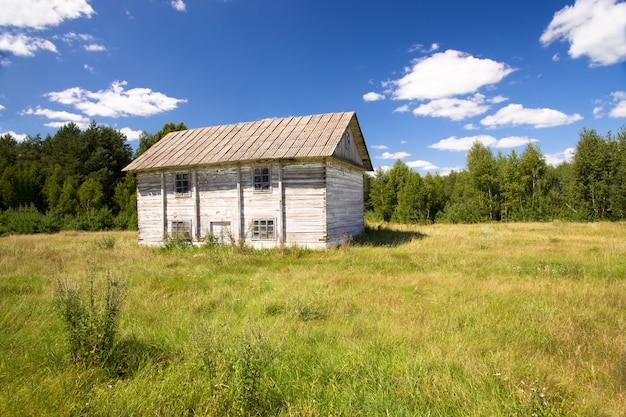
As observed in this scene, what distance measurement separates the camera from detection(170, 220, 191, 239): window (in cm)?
1717

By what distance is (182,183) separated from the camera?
58.3ft

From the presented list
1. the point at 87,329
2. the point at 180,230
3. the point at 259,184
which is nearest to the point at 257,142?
the point at 259,184

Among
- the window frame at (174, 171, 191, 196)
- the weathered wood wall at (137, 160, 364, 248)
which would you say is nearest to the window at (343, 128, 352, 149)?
the weathered wood wall at (137, 160, 364, 248)

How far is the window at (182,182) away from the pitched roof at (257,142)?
752 mm

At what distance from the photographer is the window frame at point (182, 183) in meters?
17.6

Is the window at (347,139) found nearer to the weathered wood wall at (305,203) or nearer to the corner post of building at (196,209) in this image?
the weathered wood wall at (305,203)

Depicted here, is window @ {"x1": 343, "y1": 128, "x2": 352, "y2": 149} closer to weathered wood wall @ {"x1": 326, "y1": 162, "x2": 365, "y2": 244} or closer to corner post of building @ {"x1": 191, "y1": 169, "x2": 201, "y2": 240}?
weathered wood wall @ {"x1": 326, "y1": 162, "x2": 365, "y2": 244}

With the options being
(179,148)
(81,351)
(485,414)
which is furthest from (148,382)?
(179,148)

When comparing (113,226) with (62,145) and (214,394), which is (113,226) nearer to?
(62,145)

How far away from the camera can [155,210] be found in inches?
724

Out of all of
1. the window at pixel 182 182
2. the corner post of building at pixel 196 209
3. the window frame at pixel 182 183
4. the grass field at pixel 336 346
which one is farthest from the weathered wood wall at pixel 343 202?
the window at pixel 182 182

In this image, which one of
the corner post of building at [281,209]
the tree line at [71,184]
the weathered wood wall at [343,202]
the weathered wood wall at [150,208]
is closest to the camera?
the corner post of building at [281,209]

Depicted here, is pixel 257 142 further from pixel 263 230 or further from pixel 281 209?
pixel 263 230

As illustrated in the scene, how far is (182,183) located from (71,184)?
27.8 m
